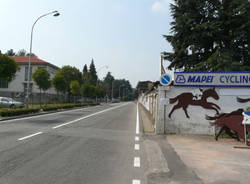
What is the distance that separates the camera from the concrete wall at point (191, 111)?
394 inches

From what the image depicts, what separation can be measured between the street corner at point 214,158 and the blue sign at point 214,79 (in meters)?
2.58

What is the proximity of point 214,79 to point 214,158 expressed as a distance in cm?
492

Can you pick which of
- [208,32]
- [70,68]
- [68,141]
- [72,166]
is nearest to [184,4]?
[208,32]

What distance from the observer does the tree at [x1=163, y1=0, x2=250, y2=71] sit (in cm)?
1711

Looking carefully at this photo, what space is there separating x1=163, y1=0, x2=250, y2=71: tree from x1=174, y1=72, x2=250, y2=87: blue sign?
6.95 metres

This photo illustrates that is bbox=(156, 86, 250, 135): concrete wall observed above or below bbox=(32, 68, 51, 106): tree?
below

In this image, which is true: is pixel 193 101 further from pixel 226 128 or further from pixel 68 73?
pixel 68 73

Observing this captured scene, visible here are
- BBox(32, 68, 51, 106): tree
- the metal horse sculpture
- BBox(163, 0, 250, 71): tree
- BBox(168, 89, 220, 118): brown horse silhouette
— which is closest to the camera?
the metal horse sculpture

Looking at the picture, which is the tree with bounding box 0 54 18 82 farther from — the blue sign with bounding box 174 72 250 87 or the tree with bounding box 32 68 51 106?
the blue sign with bounding box 174 72 250 87

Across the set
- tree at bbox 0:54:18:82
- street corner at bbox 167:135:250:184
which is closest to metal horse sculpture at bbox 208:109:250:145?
street corner at bbox 167:135:250:184

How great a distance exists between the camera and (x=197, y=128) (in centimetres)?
1021

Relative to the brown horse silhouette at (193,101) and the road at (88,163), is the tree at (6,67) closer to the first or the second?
the road at (88,163)

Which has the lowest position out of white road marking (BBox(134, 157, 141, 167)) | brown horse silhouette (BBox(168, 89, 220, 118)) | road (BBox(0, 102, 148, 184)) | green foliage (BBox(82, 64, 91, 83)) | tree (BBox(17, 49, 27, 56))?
white road marking (BBox(134, 157, 141, 167))

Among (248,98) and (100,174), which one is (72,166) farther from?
(248,98)
